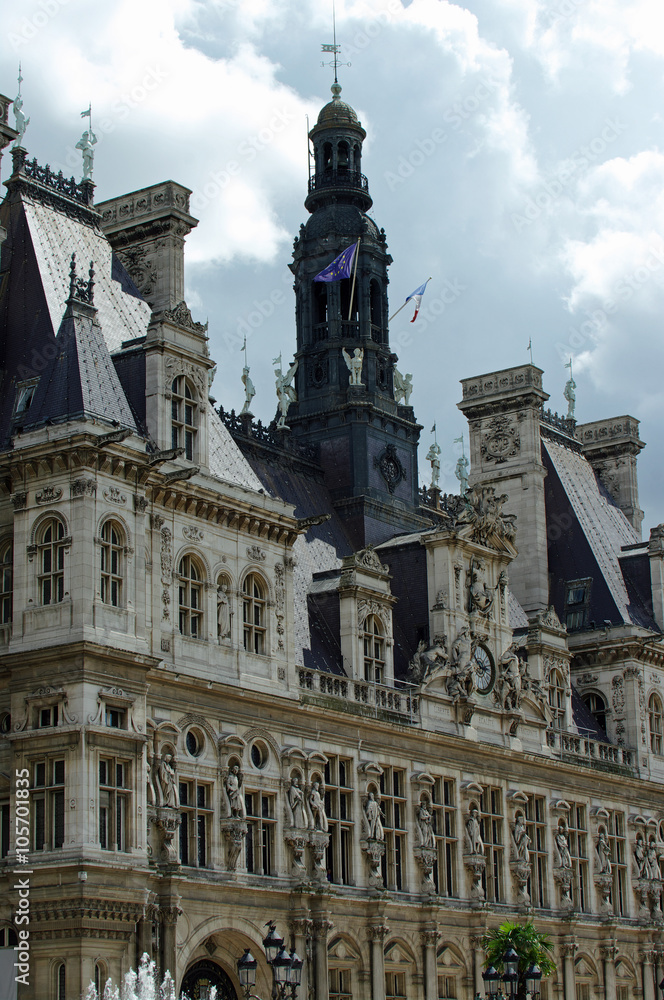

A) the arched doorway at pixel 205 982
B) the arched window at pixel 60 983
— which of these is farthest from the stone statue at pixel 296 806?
the arched window at pixel 60 983

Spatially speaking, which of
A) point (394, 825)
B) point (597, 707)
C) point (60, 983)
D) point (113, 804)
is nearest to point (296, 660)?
point (394, 825)

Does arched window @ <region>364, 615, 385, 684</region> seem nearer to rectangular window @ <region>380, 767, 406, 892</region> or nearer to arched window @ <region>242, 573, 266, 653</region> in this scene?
rectangular window @ <region>380, 767, 406, 892</region>

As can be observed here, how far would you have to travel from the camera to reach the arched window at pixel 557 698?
215 ft

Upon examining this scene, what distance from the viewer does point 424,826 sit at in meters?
54.4

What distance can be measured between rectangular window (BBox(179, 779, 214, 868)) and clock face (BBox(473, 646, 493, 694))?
1554 centimetres

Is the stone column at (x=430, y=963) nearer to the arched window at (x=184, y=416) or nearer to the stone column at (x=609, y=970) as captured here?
the stone column at (x=609, y=970)

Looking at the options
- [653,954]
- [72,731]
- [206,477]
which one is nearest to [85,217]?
[206,477]

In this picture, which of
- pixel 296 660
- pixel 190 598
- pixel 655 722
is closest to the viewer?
pixel 190 598

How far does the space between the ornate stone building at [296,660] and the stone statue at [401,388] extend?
1.65 ft

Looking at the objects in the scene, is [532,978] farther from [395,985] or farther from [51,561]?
[51,561]

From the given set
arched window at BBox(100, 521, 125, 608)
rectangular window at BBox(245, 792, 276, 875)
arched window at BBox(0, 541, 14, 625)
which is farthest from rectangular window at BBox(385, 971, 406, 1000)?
arched window at BBox(0, 541, 14, 625)

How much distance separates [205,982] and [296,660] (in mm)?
10654

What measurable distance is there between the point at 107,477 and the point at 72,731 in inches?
274

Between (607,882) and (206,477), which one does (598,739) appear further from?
(206,477)
